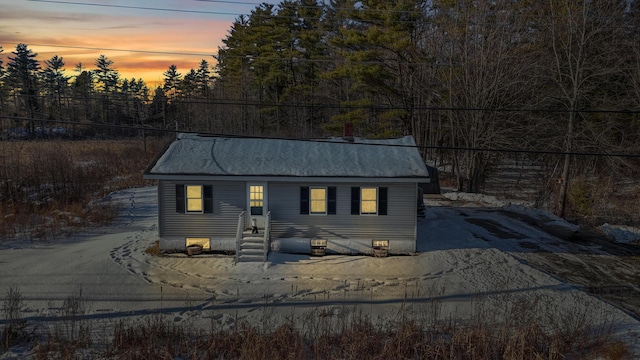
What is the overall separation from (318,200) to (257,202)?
8.39ft

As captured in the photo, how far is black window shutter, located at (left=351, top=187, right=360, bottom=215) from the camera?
17.2 metres

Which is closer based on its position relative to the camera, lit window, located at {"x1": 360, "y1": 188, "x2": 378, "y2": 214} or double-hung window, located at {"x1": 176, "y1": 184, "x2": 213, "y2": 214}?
double-hung window, located at {"x1": 176, "y1": 184, "x2": 213, "y2": 214}

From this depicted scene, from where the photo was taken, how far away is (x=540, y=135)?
30.4m

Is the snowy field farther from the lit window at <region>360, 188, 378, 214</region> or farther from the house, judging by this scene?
the lit window at <region>360, 188, 378, 214</region>

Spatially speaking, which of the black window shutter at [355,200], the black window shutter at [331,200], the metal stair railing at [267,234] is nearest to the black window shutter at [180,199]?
the metal stair railing at [267,234]

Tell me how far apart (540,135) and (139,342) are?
30.1 meters

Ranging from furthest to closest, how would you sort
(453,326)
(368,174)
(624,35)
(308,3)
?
(308,3) → (624,35) → (368,174) → (453,326)

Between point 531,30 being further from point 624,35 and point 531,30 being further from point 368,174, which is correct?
point 368,174

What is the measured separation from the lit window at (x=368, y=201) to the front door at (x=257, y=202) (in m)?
4.01

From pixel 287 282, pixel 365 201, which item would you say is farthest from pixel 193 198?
pixel 365 201

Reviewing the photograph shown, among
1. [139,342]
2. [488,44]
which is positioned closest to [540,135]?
[488,44]

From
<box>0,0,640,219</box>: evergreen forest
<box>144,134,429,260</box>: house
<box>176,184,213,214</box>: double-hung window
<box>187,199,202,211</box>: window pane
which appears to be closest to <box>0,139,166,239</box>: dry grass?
<box>0,0,640,219</box>: evergreen forest

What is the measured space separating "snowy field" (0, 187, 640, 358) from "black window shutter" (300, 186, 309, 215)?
1.92 m

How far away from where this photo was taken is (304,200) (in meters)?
17.2
